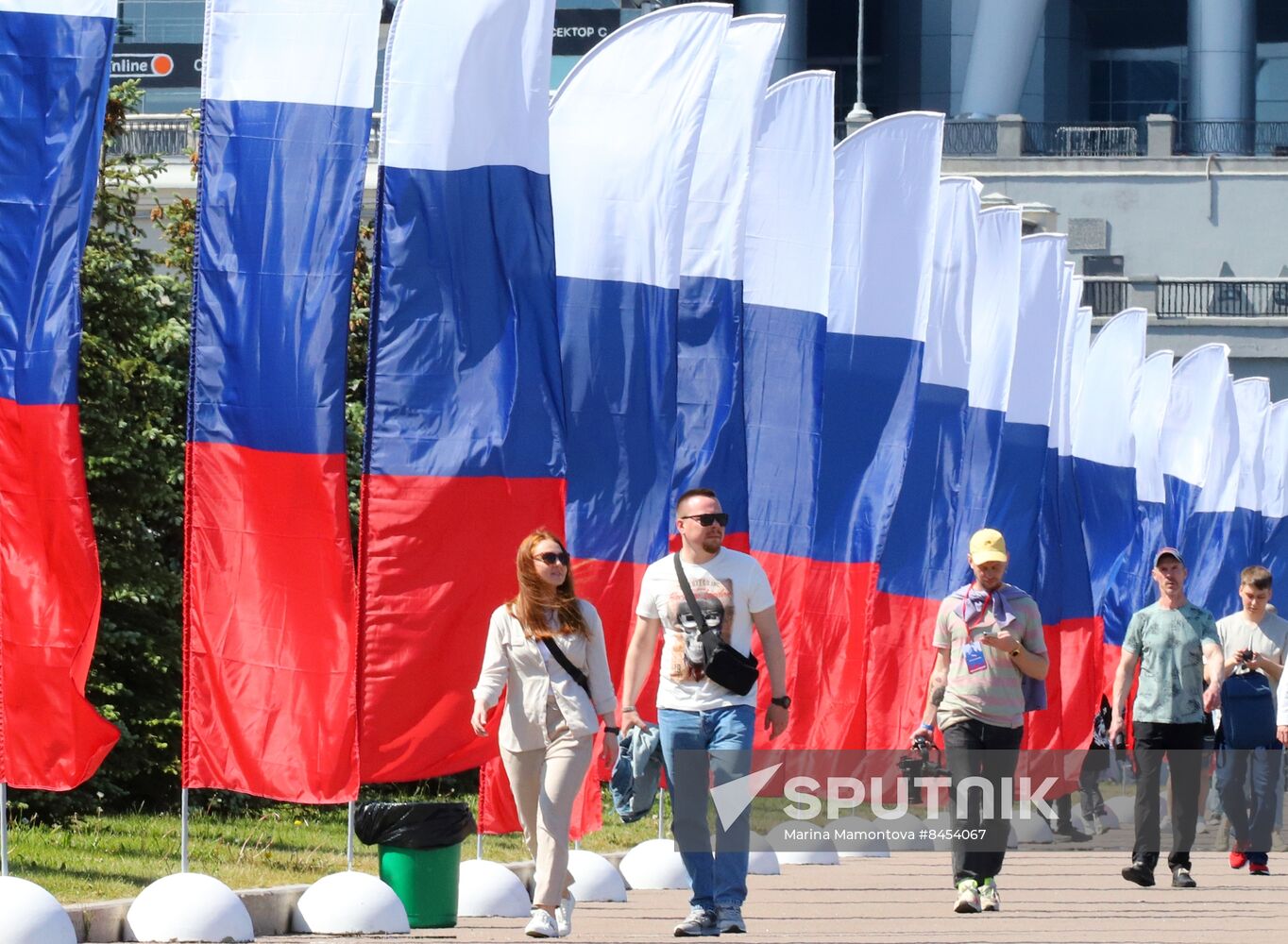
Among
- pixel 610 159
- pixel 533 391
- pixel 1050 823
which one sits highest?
pixel 610 159

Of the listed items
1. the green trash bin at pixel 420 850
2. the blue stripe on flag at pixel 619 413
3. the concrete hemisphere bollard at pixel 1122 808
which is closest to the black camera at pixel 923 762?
the blue stripe on flag at pixel 619 413

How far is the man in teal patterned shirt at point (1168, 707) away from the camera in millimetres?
15086

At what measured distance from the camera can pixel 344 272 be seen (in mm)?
12328

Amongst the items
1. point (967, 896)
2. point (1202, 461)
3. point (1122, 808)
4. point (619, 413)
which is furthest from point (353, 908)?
point (1202, 461)

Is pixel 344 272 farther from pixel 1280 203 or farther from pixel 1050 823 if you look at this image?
pixel 1280 203

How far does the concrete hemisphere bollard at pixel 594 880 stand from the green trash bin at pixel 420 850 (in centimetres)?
196

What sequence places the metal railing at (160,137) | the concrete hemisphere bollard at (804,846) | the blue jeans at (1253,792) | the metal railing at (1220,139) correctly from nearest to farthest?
the blue jeans at (1253,792)
the concrete hemisphere bollard at (804,846)
the metal railing at (160,137)
the metal railing at (1220,139)

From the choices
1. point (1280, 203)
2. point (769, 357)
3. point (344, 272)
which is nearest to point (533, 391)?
point (344, 272)

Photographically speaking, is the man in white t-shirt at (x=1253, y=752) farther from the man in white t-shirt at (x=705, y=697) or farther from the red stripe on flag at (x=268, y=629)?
the red stripe on flag at (x=268, y=629)

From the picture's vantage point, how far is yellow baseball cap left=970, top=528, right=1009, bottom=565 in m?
13.3

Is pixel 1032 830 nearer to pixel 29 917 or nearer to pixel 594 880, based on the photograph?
pixel 594 880

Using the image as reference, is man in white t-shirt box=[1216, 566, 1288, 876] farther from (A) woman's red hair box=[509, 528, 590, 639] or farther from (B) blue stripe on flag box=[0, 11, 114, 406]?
(B) blue stripe on flag box=[0, 11, 114, 406]

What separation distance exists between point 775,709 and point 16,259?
3.77m

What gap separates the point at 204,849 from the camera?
49.1 feet
